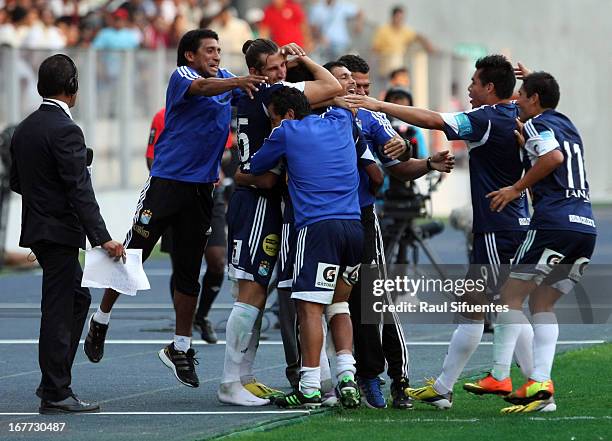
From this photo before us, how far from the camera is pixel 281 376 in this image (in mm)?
11133

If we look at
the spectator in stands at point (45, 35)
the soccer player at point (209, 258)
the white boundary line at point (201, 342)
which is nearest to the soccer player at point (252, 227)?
the soccer player at point (209, 258)

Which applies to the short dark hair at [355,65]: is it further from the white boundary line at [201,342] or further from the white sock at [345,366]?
the white boundary line at [201,342]

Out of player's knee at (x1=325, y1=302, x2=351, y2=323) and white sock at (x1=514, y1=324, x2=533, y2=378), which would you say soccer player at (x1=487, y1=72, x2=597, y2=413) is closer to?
white sock at (x1=514, y1=324, x2=533, y2=378)

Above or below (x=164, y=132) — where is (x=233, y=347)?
below

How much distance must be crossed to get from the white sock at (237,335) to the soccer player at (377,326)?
656 millimetres

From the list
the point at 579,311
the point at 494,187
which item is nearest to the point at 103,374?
the point at 494,187

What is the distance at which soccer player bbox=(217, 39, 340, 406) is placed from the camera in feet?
32.0

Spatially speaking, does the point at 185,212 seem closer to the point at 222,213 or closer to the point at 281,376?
the point at 281,376

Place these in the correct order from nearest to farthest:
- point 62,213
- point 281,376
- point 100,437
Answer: point 100,437 < point 62,213 < point 281,376

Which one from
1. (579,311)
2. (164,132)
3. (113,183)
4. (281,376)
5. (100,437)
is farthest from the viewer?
(113,183)

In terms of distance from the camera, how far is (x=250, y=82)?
31.1 feet

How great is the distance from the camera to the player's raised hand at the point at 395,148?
9602 mm

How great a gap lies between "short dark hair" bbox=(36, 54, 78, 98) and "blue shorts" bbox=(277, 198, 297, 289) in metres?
1.52

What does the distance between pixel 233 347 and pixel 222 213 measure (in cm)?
407
